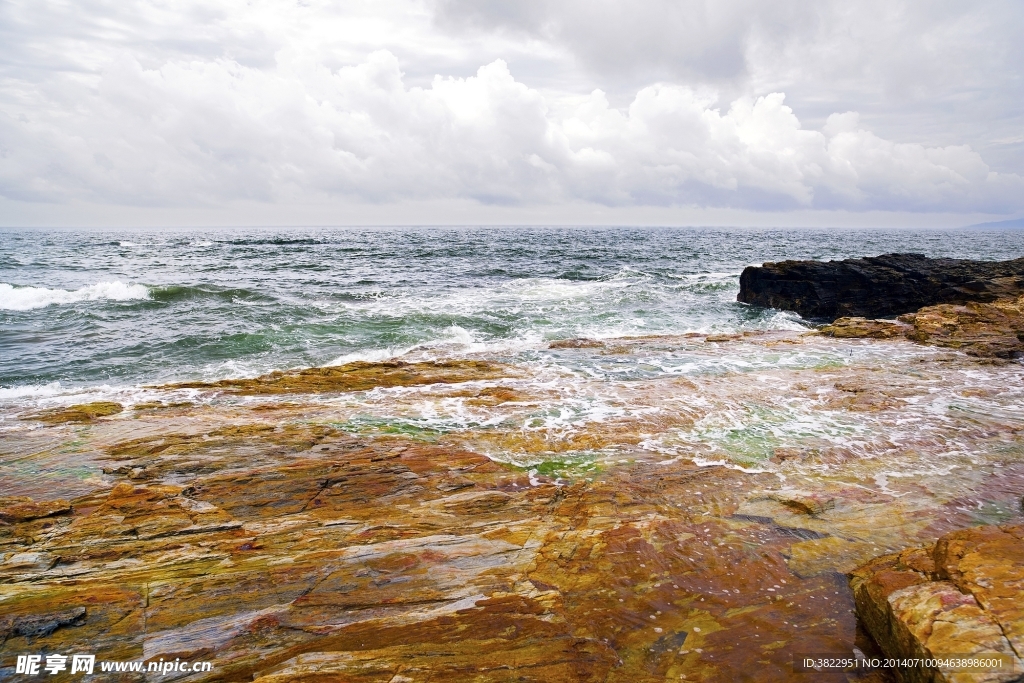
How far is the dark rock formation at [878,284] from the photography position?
70.0 feet

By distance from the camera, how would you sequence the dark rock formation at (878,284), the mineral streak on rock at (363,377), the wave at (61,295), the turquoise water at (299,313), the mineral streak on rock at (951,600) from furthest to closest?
the wave at (61,295), the dark rock formation at (878,284), the turquoise water at (299,313), the mineral streak on rock at (363,377), the mineral streak on rock at (951,600)

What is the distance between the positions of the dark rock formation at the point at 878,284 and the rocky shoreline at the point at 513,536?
14009 mm

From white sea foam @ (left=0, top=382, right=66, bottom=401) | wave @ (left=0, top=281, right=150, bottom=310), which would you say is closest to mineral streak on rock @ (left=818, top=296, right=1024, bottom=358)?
white sea foam @ (left=0, top=382, right=66, bottom=401)

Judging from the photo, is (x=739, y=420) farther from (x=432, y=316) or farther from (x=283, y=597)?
(x=432, y=316)

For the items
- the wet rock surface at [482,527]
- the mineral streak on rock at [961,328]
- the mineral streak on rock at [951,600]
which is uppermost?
the mineral streak on rock at [961,328]

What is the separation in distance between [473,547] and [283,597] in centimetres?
184

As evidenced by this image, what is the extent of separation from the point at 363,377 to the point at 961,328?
18.4 metres

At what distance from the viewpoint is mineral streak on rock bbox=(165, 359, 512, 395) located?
447 inches

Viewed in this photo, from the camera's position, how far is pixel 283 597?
4.66 meters

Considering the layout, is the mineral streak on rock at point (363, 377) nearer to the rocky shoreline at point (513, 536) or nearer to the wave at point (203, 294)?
the rocky shoreline at point (513, 536)

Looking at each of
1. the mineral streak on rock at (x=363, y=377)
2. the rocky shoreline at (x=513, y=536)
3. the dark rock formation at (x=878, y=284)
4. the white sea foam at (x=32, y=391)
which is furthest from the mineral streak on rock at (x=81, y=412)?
the dark rock formation at (x=878, y=284)

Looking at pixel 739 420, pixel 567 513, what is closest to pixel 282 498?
pixel 567 513

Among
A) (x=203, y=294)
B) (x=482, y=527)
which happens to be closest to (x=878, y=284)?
(x=482, y=527)

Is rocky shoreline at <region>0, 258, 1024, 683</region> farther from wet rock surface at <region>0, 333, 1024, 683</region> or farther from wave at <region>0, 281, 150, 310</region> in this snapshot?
wave at <region>0, 281, 150, 310</region>
